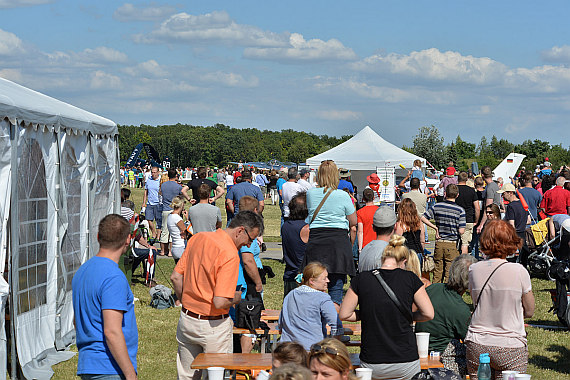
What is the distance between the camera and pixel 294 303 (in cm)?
545

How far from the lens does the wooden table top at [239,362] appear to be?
516cm

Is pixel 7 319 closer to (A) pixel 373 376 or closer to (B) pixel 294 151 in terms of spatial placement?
(A) pixel 373 376

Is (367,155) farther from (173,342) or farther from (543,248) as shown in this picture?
(173,342)

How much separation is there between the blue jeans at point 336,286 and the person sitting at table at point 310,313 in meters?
Result: 2.18

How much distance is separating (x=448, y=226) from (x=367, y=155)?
16861 mm

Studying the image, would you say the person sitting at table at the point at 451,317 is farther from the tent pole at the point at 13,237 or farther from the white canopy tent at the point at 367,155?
the white canopy tent at the point at 367,155

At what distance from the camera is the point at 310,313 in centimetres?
539

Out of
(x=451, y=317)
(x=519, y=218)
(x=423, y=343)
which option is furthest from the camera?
(x=519, y=218)

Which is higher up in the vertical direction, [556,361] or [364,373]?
[364,373]

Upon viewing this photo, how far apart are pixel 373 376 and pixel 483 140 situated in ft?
349

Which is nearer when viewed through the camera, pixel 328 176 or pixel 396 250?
pixel 396 250

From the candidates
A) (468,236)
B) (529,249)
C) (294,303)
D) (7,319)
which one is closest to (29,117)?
(7,319)

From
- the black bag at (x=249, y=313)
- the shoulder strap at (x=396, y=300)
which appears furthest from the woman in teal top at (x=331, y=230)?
the shoulder strap at (x=396, y=300)

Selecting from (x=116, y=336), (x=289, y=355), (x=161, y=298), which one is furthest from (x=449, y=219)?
(x=116, y=336)
